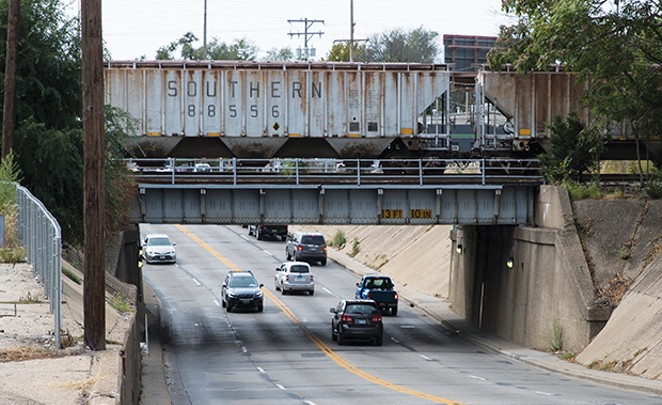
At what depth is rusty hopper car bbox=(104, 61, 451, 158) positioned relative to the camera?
43031 mm

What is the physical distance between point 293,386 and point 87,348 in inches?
465

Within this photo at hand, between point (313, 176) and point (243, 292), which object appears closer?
point (313, 176)

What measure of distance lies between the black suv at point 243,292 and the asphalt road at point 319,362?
1.66 ft

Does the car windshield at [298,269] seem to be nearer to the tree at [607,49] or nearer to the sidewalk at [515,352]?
the sidewalk at [515,352]

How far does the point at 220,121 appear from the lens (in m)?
43.0

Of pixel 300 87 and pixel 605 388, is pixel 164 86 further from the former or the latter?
pixel 605 388

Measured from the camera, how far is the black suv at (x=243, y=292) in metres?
50.1

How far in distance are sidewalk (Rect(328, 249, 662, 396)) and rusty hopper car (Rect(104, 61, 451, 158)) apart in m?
7.80

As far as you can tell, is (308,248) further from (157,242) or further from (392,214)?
(392,214)

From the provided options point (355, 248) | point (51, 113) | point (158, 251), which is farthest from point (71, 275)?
point (355, 248)

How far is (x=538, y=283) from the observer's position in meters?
39.1

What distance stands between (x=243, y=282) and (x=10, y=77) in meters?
21.7

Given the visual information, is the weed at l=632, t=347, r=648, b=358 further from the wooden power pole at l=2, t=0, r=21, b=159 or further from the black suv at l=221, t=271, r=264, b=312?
the black suv at l=221, t=271, r=264, b=312

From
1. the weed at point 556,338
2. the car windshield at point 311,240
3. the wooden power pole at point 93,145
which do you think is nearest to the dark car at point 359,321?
the weed at point 556,338
